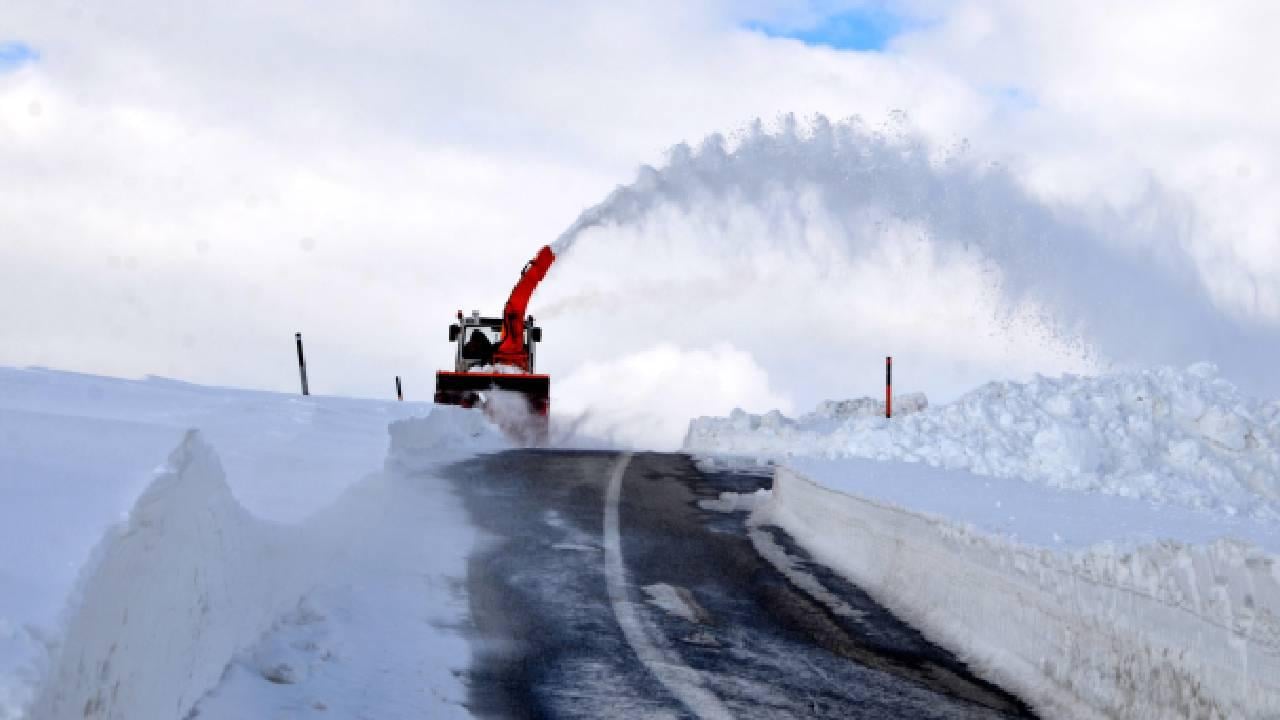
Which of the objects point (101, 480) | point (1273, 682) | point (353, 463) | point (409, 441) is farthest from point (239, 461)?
point (409, 441)

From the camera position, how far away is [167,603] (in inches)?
185

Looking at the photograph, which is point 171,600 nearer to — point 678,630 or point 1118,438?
point 678,630

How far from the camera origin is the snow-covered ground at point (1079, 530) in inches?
228

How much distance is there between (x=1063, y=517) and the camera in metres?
9.73

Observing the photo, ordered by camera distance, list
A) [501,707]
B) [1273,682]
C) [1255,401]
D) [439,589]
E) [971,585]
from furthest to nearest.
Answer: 1. [1255,401]
2. [439,589]
3. [971,585]
4. [501,707]
5. [1273,682]

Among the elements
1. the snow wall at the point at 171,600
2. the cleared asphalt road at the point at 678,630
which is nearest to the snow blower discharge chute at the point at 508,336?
the cleared asphalt road at the point at 678,630

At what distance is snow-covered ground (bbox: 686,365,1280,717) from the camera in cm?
579

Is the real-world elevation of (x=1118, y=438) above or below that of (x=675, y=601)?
above

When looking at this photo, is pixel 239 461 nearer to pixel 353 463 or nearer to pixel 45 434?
pixel 353 463

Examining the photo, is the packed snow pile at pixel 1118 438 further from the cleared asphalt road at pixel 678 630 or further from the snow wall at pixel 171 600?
the snow wall at pixel 171 600

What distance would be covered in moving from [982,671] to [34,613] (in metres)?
5.68

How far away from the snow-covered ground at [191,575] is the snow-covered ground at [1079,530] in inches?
132

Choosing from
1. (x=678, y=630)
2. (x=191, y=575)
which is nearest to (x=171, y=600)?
(x=191, y=575)

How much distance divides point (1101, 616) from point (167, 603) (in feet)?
15.1
